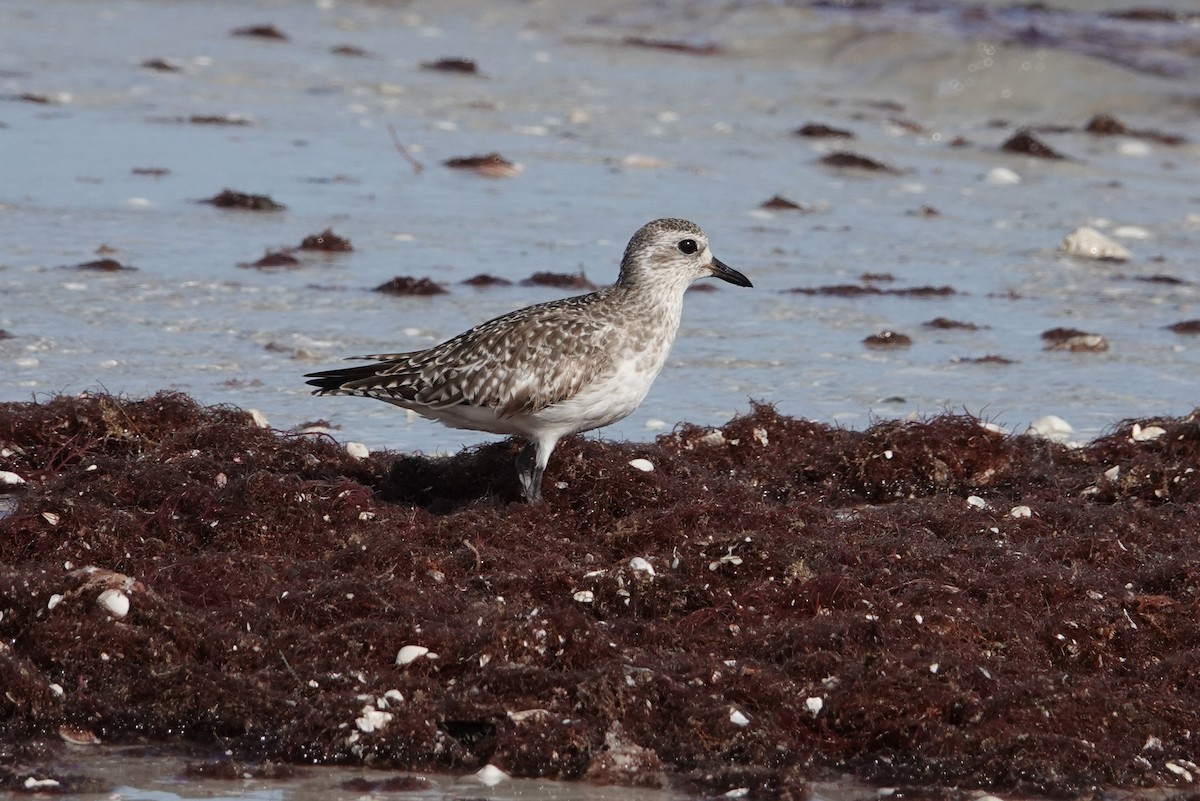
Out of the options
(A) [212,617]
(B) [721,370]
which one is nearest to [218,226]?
(B) [721,370]

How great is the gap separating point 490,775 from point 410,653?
64cm

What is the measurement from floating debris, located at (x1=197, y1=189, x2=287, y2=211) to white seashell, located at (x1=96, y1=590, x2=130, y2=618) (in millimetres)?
8665

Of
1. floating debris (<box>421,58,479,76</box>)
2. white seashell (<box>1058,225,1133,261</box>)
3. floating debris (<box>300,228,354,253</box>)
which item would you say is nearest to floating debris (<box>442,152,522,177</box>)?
floating debris (<box>300,228,354,253</box>)

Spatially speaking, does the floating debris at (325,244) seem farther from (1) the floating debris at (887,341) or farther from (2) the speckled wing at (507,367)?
(2) the speckled wing at (507,367)

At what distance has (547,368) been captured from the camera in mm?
7184

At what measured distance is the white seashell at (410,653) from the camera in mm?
5555

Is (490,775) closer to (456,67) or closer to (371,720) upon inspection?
(371,720)

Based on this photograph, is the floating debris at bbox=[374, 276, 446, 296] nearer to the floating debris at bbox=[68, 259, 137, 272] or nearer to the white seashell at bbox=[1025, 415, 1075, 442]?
the floating debris at bbox=[68, 259, 137, 272]

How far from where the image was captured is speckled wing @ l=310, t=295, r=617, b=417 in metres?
7.20

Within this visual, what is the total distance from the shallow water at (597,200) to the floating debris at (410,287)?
202 mm

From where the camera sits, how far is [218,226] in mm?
13398

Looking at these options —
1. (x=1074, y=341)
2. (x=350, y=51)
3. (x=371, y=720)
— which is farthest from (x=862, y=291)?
(x=350, y=51)

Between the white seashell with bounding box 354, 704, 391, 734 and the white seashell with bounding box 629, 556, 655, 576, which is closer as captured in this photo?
the white seashell with bounding box 354, 704, 391, 734

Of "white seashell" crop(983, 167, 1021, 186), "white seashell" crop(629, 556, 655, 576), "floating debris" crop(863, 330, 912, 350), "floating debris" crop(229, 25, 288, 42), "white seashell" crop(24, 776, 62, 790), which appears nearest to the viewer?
"white seashell" crop(24, 776, 62, 790)
